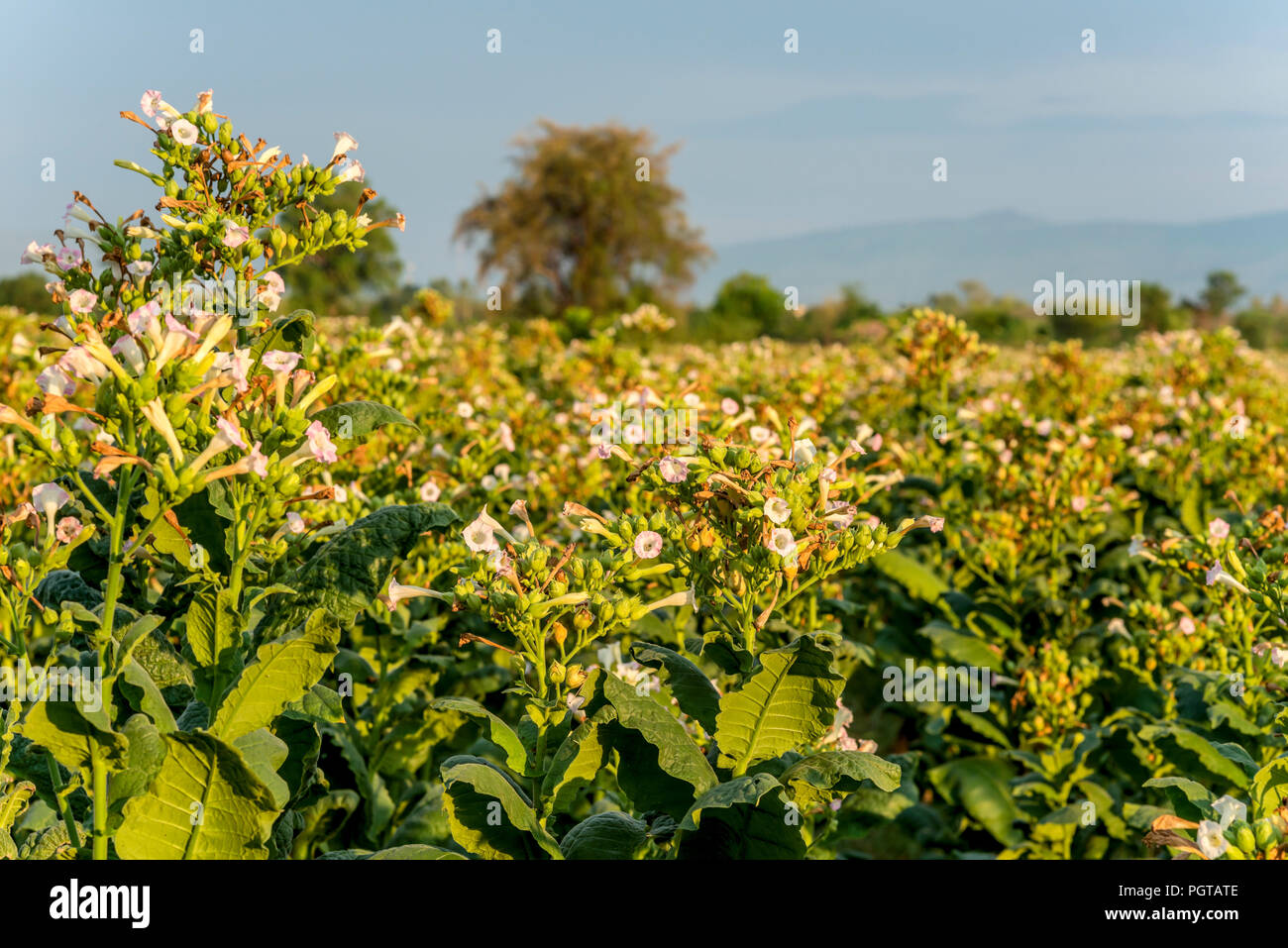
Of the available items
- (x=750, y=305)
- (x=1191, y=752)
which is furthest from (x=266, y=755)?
(x=750, y=305)

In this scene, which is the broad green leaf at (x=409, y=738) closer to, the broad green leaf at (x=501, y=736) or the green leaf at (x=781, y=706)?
the broad green leaf at (x=501, y=736)

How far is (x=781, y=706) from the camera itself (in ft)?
8.59

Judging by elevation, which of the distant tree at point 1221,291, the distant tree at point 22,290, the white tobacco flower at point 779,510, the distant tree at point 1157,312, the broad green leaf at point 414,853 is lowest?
the broad green leaf at point 414,853

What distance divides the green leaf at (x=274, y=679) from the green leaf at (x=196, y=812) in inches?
5.6

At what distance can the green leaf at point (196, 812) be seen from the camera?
2.41 m

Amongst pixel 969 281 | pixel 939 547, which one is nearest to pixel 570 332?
pixel 939 547

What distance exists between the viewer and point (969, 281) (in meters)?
97.1

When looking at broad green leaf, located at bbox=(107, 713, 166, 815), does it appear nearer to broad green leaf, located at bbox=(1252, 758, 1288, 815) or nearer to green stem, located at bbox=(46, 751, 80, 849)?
green stem, located at bbox=(46, 751, 80, 849)

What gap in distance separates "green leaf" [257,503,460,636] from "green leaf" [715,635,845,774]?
0.97 metres

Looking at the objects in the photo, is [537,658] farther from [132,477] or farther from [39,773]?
[39,773]

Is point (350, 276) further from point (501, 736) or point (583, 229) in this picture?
point (501, 736)

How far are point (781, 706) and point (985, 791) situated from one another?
340 centimetres

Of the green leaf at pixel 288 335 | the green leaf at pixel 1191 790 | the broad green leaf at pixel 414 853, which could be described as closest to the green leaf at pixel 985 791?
the green leaf at pixel 1191 790

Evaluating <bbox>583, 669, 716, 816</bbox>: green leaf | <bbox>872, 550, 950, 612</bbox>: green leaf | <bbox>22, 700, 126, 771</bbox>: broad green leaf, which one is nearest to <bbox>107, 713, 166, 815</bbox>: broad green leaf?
<bbox>22, 700, 126, 771</bbox>: broad green leaf
